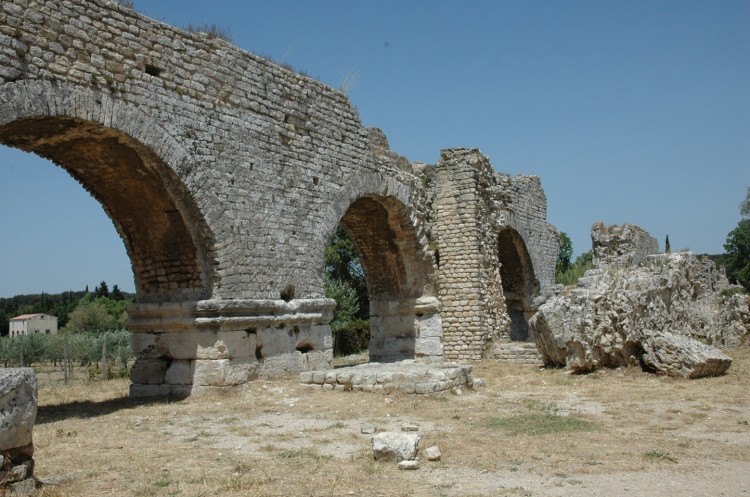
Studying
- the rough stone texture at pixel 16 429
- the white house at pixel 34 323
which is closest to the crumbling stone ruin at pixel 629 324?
the rough stone texture at pixel 16 429

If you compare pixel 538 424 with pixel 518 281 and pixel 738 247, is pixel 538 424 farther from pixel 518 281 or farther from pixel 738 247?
pixel 738 247

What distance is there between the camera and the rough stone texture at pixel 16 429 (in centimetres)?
402

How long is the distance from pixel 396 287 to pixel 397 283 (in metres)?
0.09

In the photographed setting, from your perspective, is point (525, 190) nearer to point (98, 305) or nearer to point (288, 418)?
point (288, 418)

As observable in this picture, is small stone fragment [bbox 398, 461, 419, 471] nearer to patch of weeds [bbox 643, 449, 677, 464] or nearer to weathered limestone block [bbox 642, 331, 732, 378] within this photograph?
patch of weeds [bbox 643, 449, 677, 464]

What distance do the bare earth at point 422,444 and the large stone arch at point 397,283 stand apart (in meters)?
4.74

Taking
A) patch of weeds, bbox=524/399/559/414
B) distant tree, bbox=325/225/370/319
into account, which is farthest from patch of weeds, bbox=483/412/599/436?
distant tree, bbox=325/225/370/319

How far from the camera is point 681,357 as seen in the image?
1007 centimetres

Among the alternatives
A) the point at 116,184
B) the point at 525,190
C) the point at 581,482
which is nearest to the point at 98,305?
the point at 525,190

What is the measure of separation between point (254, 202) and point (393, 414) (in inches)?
158

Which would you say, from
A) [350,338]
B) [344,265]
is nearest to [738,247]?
[344,265]

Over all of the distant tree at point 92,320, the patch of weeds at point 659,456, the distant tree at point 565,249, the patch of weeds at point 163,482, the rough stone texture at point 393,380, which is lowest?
the patch of weeds at point 659,456

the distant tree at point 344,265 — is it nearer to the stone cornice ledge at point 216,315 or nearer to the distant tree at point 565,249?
the distant tree at point 565,249

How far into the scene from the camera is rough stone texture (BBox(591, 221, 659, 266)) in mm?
18453
